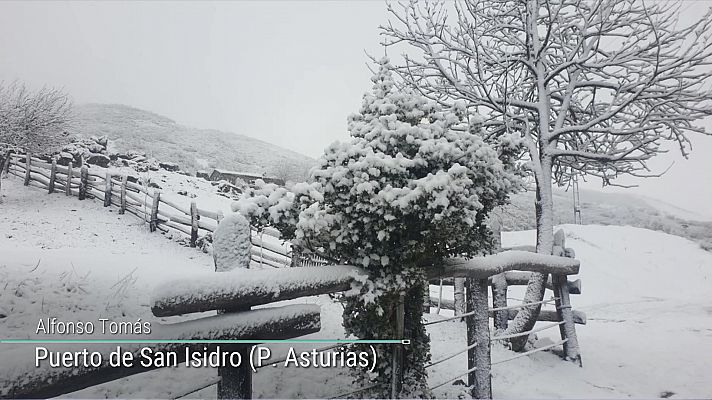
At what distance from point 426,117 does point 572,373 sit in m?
2.91

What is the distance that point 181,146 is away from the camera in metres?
11.0

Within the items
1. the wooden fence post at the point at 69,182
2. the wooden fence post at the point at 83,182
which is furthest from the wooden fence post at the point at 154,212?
the wooden fence post at the point at 69,182

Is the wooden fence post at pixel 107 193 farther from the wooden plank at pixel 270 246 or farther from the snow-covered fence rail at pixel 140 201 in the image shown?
the wooden plank at pixel 270 246

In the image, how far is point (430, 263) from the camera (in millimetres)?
2195

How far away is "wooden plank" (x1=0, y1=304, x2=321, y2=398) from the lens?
1.02 metres

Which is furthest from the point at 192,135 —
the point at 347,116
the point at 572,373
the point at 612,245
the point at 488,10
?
the point at 612,245

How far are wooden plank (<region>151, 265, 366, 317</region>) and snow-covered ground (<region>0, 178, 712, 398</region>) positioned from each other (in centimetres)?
9

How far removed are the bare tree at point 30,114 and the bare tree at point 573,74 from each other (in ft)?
16.7

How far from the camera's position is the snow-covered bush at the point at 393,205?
1743 millimetres

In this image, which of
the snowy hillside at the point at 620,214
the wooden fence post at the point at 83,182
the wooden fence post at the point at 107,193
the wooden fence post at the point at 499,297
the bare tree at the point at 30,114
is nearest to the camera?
the wooden fence post at the point at 499,297

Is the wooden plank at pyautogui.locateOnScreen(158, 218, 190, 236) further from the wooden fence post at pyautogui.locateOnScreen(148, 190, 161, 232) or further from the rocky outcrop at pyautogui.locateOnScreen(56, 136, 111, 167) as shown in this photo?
the rocky outcrop at pyautogui.locateOnScreen(56, 136, 111, 167)

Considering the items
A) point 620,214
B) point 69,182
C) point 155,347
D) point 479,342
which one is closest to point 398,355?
point 479,342

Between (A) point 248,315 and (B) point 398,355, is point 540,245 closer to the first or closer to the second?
(B) point 398,355

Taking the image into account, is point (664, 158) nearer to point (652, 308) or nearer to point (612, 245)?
point (652, 308)
